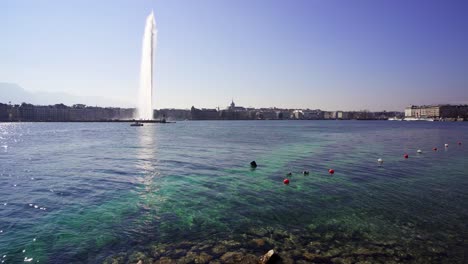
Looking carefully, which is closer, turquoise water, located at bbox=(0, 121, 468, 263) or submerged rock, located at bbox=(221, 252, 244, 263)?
submerged rock, located at bbox=(221, 252, 244, 263)

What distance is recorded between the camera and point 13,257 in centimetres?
1038

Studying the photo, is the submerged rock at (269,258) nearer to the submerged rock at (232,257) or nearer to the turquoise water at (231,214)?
the turquoise water at (231,214)

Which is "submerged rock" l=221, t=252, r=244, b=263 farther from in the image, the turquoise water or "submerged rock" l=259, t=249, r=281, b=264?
"submerged rock" l=259, t=249, r=281, b=264

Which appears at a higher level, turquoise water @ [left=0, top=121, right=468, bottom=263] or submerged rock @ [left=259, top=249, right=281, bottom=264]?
submerged rock @ [left=259, top=249, right=281, bottom=264]

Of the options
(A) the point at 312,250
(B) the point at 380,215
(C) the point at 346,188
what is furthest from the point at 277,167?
(A) the point at 312,250

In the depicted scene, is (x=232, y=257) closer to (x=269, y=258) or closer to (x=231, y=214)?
(x=269, y=258)

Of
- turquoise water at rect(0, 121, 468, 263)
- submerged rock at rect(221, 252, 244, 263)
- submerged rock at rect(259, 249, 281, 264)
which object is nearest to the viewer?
submerged rock at rect(259, 249, 281, 264)

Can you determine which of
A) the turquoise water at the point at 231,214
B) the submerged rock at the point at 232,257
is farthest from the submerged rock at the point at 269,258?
the submerged rock at the point at 232,257

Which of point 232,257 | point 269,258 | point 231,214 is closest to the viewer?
point 269,258

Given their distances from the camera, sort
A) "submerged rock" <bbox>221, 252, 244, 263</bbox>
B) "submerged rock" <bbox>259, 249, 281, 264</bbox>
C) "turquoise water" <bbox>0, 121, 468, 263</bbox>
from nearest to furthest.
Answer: "submerged rock" <bbox>259, 249, 281, 264</bbox> < "submerged rock" <bbox>221, 252, 244, 263</bbox> < "turquoise water" <bbox>0, 121, 468, 263</bbox>

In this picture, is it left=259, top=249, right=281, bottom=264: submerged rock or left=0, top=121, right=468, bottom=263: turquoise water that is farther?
left=0, top=121, right=468, bottom=263: turquoise water

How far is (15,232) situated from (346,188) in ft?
60.0

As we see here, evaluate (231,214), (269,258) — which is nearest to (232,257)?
(269,258)

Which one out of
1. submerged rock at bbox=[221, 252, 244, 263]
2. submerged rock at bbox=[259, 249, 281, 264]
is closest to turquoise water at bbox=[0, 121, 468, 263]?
submerged rock at bbox=[221, 252, 244, 263]
